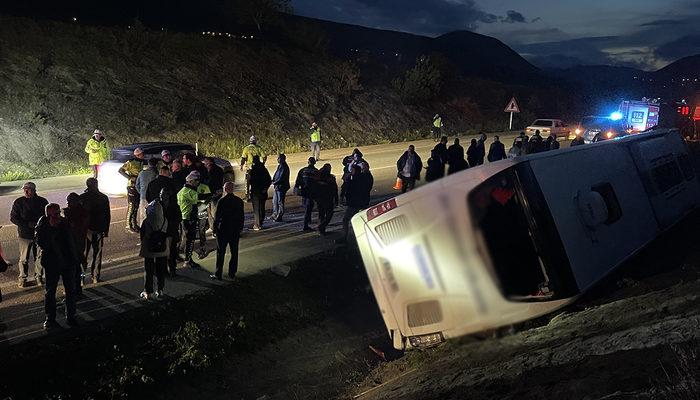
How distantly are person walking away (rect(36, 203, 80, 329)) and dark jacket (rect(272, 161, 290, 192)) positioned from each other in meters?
5.40

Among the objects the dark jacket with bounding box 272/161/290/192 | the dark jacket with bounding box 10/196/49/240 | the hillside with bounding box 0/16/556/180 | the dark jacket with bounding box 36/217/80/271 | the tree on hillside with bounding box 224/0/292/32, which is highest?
the tree on hillside with bounding box 224/0/292/32

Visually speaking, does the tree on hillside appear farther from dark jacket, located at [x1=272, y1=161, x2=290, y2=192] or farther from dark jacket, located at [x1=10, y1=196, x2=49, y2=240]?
dark jacket, located at [x1=10, y1=196, x2=49, y2=240]

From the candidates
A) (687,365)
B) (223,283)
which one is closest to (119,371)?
(223,283)

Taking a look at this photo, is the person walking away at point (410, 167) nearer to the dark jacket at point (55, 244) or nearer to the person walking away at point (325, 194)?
the person walking away at point (325, 194)

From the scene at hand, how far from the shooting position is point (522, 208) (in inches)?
231

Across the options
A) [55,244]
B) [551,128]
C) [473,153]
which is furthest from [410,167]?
[551,128]

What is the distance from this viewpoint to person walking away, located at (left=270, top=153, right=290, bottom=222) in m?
12.0

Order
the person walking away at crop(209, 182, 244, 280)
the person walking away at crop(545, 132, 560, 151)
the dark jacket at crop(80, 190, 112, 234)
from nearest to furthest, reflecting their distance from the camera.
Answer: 1. the dark jacket at crop(80, 190, 112, 234)
2. the person walking away at crop(209, 182, 244, 280)
3. the person walking away at crop(545, 132, 560, 151)

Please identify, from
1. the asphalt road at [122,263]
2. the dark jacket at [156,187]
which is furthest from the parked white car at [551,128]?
the dark jacket at [156,187]

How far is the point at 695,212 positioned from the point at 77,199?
10867 millimetres

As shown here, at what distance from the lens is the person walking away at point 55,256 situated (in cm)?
688

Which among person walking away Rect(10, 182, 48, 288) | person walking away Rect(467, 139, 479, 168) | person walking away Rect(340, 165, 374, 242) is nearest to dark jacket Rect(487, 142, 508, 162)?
person walking away Rect(467, 139, 479, 168)

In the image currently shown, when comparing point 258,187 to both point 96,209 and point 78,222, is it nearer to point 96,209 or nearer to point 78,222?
point 96,209

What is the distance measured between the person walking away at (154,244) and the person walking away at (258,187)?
3.61m
